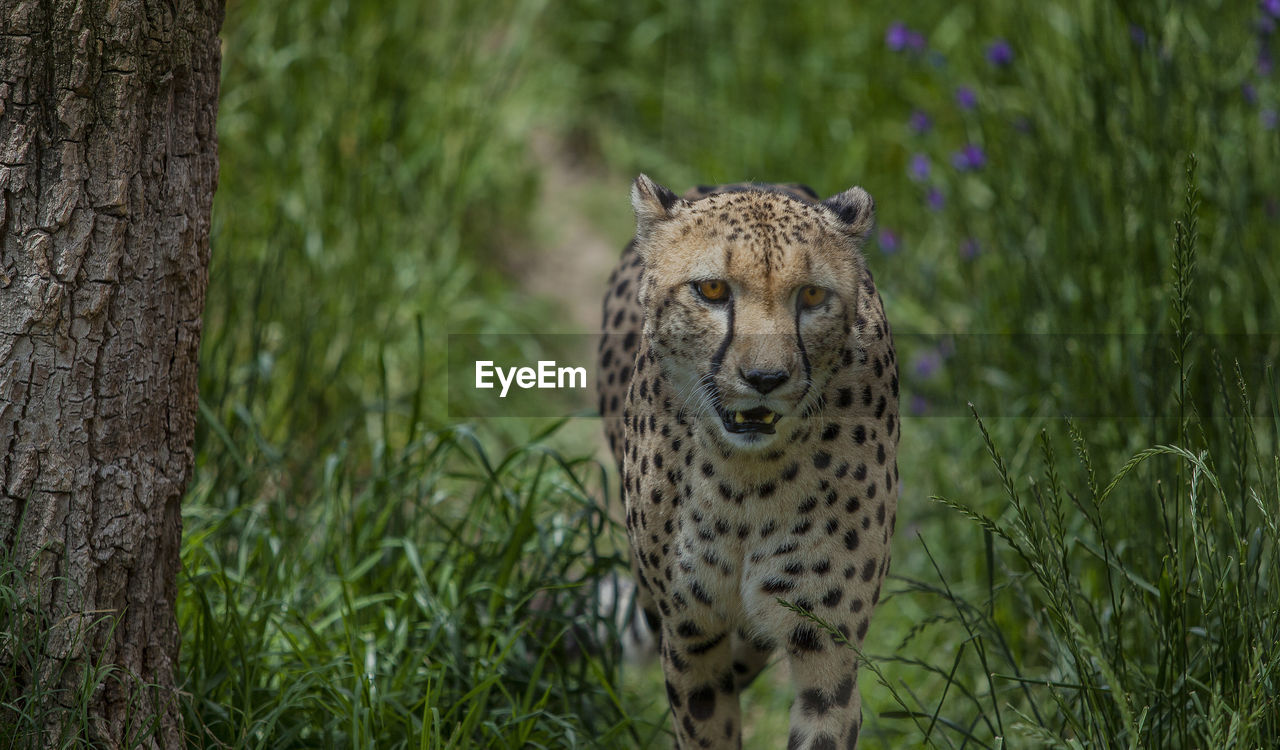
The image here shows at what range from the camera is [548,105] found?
6613mm

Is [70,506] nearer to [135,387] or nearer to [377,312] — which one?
[135,387]

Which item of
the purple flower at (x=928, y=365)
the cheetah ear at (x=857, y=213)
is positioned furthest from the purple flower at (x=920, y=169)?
the cheetah ear at (x=857, y=213)

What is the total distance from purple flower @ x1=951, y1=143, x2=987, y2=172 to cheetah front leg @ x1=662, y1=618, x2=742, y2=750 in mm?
2426

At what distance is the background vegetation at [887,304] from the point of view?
9.05 ft

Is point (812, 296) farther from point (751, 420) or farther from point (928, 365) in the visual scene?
point (928, 365)

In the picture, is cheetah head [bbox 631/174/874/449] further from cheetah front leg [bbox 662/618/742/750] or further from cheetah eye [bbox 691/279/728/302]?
cheetah front leg [bbox 662/618/742/750]

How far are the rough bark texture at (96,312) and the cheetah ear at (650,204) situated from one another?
3.01ft

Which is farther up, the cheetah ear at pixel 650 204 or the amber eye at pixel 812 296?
the cheetah ear at pixel 650 204

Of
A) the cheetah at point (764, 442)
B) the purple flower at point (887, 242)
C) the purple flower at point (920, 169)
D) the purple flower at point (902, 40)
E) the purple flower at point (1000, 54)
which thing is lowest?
the cheetah at point (764, 442)

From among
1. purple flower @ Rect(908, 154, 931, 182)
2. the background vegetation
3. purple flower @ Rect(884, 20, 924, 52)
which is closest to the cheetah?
the background vegetation

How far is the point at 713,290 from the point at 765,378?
0.24 m

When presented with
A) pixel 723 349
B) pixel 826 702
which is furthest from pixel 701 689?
pixel 723 349

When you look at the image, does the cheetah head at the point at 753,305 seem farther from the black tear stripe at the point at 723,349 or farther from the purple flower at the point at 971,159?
the purple flower at the point at 971,159

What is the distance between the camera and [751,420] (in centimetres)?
243
